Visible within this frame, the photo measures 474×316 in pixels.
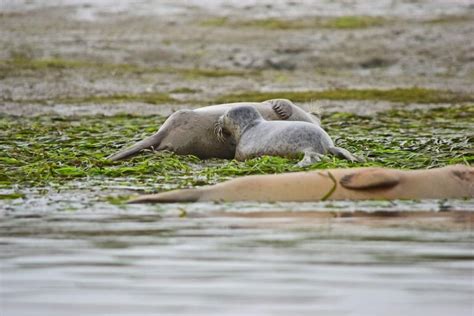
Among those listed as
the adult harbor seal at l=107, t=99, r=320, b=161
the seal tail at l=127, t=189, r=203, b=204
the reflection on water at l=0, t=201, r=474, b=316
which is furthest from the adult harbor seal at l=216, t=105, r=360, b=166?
the reflection on water at l=0, t=201, r=474, b=316

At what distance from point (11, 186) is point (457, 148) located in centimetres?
425

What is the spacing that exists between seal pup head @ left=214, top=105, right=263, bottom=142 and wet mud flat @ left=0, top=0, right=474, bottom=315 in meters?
0.45

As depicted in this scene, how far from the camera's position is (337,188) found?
8328 millimetres

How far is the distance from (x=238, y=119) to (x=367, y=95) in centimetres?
1007

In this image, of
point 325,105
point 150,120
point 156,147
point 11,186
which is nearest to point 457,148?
point 156,147

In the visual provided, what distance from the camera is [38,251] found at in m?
6.49

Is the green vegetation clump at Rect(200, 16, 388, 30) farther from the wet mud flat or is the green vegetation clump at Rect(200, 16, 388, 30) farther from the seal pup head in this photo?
the seal pup head

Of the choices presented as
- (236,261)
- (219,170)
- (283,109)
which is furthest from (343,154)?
(236,261)

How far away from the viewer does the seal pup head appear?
1145 cm

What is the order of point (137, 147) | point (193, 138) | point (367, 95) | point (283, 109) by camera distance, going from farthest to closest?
point (367, 95) < point (283, 109) < point (193, 138) < point (137, 147)

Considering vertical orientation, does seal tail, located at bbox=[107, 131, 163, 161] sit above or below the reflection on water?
below

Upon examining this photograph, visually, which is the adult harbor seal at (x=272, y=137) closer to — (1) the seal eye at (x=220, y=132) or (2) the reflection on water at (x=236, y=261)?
(1) the seal eye at (x=220, y=132)

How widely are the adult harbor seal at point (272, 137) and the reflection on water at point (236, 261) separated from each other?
2.59m

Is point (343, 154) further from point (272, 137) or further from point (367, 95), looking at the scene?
point (367, 95)
